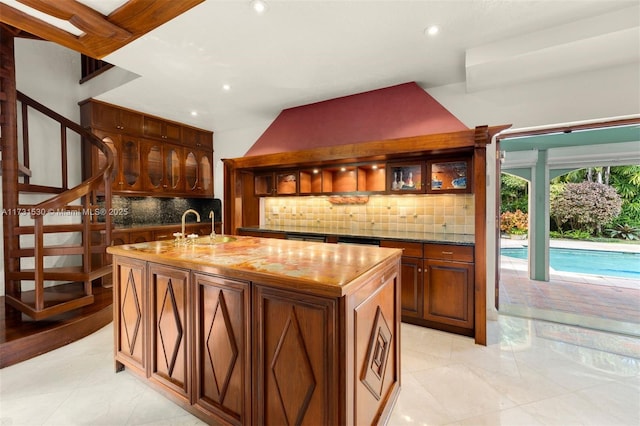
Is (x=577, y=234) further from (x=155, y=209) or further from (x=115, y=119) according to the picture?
(x=115, y=119)

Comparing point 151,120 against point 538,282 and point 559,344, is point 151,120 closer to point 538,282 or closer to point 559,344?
point 559,344

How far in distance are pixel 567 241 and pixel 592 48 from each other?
8.16 meters

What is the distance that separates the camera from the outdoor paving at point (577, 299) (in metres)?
3.10

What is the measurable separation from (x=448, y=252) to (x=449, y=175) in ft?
3.34

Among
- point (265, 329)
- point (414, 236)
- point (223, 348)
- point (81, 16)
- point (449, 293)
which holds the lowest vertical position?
point (449, 293)

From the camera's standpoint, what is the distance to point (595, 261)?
705cm

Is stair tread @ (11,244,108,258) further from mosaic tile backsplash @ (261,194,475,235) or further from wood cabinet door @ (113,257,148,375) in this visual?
mosaic tile backsplash @ (261,194,475,235)

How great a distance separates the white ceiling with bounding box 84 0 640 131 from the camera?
2.01 m

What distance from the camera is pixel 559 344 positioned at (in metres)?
2.59

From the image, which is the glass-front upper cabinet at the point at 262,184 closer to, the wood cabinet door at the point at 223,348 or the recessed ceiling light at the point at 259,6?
the recessed ceiling light at the point at 259,6

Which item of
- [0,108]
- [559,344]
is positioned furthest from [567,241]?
[0,108]

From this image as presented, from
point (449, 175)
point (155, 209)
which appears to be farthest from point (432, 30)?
point (155, 209)

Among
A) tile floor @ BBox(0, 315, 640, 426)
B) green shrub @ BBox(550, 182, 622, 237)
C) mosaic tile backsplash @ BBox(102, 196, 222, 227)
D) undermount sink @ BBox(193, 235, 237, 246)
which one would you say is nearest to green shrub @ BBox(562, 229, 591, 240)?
green shrub @ BBox(550, 182, 622, 237)

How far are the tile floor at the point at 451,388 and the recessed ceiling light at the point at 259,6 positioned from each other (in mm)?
2771
